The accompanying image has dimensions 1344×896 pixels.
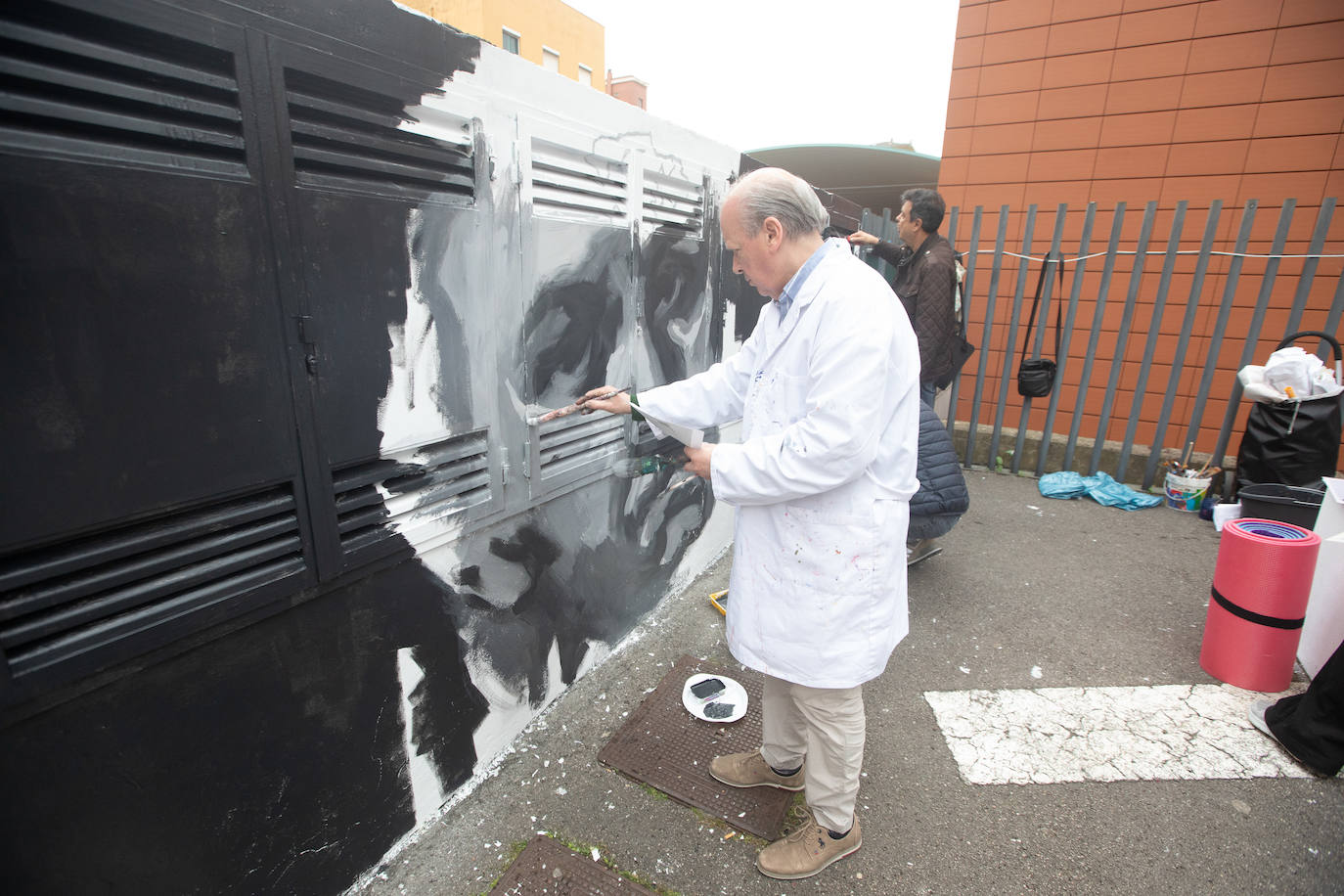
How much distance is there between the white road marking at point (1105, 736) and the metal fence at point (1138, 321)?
323cm

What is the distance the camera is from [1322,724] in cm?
243

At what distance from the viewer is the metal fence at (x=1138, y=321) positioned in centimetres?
514

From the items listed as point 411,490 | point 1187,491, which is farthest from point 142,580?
point 1187,491

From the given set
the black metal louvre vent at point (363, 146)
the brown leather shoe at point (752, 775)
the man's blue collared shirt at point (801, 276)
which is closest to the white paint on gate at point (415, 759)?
the brown leather shoe at point (752, 775)

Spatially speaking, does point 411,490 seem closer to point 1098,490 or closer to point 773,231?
point 773,231

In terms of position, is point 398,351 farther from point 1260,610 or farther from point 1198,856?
point 1260,610

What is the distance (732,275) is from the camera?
3756 mm

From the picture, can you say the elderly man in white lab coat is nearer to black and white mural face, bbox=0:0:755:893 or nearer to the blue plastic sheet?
black and white mural face, bbox=0:0:755:893

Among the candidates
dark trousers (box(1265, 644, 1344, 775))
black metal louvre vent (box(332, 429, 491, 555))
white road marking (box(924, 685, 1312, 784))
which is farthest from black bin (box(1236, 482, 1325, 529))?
black metal louvre vent (box(332, 429, 491, 555))

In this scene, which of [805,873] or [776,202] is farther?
[805,873]

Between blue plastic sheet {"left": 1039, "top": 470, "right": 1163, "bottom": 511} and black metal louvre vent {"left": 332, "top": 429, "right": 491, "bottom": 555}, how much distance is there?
16.8 feet

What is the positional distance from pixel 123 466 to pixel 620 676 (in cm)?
218

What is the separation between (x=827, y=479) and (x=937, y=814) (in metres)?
1.48

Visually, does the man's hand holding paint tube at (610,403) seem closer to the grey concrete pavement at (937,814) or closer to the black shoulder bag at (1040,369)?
the grey concrete pavement at (937,814)
